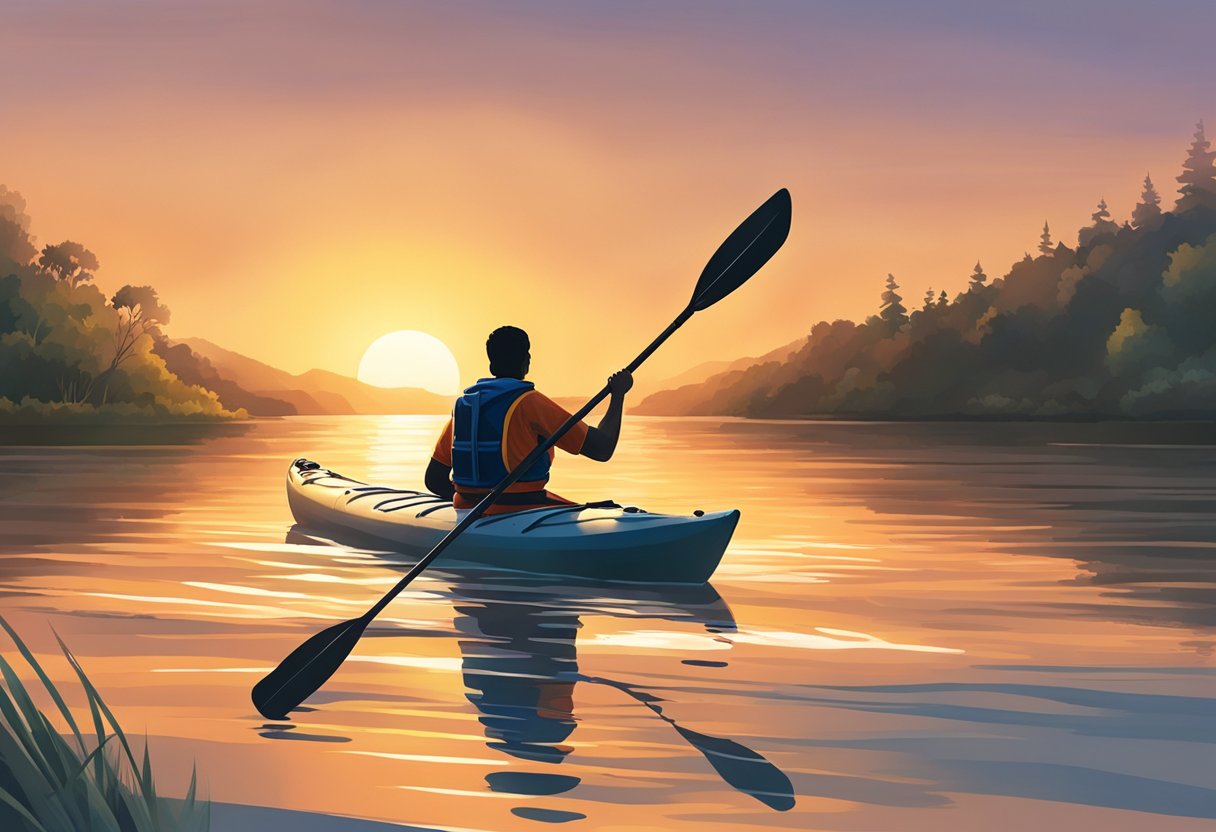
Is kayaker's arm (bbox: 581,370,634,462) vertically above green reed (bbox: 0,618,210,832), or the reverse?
kayaker's arm (bbox: 581,370,634,462)

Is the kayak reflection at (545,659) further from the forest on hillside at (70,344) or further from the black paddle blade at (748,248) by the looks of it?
the forest on hillside at (70,344)

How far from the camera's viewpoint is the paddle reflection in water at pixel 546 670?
367cm

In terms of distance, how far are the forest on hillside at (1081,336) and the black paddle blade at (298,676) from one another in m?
62.0

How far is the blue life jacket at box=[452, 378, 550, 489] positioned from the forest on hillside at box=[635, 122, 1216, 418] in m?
59.1

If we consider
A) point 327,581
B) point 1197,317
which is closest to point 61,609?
point 327,581

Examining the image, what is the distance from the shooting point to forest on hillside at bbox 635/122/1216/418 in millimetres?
61312

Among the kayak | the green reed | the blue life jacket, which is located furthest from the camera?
the kayak

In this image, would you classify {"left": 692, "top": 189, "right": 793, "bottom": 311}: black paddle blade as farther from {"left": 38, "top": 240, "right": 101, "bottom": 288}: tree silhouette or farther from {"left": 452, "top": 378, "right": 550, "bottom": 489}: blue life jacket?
{"left": 38, "top": 240, "right": 101, "bottom": 288}: tree silhouette

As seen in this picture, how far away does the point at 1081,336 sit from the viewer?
84375mm

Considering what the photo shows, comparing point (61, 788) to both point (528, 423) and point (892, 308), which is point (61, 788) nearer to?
point (528, 423)

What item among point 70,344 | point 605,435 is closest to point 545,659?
point 605,435

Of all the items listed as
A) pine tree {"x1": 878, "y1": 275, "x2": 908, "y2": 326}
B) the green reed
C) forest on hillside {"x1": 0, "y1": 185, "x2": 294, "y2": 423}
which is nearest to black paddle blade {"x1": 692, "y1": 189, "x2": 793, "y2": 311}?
the green reed

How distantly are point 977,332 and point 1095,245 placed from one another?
10985 millimetres

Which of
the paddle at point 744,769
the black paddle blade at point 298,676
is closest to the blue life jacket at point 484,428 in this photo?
the black paddle blade at point 298,676
